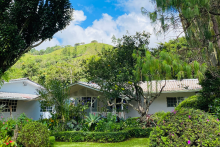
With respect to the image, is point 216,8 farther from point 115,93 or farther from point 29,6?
point 29,6

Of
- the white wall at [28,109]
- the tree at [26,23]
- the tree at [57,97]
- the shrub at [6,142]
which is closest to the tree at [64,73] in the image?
the white wall at [28,109]

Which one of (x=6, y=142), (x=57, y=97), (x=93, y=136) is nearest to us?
(x=6, y=142)

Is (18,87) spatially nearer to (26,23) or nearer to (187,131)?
(26,23)

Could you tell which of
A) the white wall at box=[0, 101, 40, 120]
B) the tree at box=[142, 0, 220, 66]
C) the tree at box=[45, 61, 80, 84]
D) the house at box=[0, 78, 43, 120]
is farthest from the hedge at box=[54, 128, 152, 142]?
the tree at box=[45, 61, 80, 84]

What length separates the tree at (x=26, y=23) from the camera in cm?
1076

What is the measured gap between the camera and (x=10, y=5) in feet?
36.0

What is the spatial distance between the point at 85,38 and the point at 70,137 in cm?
7100

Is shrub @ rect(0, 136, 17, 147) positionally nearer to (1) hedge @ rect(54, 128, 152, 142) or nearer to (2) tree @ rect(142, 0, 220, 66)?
(1) hedge @ rect(54, 128, 152, 142)

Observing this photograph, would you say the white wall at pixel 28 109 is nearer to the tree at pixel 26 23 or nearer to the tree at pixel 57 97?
the tree at pixel 26 23

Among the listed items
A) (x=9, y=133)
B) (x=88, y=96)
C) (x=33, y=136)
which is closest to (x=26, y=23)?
(x=88, y=96)

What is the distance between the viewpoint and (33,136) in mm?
7109

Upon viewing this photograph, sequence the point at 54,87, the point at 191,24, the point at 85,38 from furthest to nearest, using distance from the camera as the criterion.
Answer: the point at 85,38, the point at 54,87, the point at 191,24

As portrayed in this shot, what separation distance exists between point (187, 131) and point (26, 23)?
11403 mm

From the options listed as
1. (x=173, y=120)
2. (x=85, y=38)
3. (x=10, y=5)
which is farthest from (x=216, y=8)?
(x=85, y=38)
